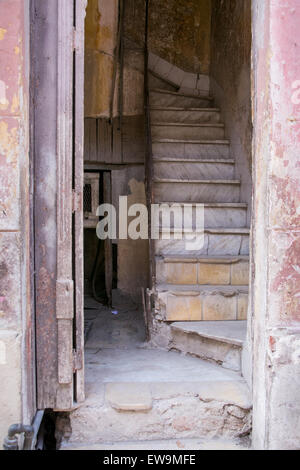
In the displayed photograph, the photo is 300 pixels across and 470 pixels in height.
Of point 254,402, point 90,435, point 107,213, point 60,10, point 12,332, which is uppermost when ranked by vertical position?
point 60,10

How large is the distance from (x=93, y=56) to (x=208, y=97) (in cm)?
168

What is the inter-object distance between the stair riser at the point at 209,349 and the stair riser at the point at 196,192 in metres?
1.50

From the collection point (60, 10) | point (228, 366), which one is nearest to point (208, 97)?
point (60, 10)

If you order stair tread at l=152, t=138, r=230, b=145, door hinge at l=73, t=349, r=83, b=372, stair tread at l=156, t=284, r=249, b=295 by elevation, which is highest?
stair tread at l=152, t=138, r=230, b=145

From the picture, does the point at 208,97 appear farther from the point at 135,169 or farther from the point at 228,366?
the point at 228,366

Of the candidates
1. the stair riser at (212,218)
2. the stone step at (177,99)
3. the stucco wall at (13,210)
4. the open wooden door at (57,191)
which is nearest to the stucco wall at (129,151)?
the stone step at (177,99)

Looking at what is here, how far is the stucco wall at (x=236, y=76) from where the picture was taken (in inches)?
155

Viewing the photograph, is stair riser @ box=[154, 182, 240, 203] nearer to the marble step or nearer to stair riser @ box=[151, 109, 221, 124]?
the marble step

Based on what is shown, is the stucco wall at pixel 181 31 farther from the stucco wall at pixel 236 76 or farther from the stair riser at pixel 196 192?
the stair riser at pixel 196 192

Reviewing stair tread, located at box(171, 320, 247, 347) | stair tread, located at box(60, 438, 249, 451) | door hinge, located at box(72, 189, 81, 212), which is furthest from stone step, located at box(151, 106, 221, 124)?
→ stair tread, located at box(60, 438, 249, 451)

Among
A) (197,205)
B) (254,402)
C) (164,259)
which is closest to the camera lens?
(254,402)

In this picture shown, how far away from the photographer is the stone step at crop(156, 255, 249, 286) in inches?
138

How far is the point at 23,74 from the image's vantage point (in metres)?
2.05

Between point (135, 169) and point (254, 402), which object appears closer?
point (254, 402)
